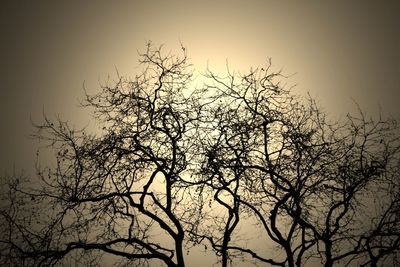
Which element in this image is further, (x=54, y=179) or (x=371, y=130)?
(x=371, y=130)

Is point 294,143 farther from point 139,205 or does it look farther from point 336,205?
point 139,205

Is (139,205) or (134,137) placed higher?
(134,137)

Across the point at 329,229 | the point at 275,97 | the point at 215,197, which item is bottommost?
the point at 329,229

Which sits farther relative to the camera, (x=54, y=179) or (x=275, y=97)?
(x=275, y=97)

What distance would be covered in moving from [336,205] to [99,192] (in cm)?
623

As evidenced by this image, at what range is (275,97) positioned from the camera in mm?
12492

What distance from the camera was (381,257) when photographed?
478 inches

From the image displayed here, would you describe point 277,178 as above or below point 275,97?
below

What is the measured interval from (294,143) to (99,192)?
16.9 feet

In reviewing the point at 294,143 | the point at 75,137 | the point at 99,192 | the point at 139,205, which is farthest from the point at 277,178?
the point at 75,137

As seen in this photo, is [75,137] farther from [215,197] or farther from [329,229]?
[329,229]

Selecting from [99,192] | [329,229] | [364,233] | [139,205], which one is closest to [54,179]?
[99,192]

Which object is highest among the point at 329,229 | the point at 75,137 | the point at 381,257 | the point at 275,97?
the point at 275,97

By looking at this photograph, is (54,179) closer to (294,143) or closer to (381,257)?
(294,143)
